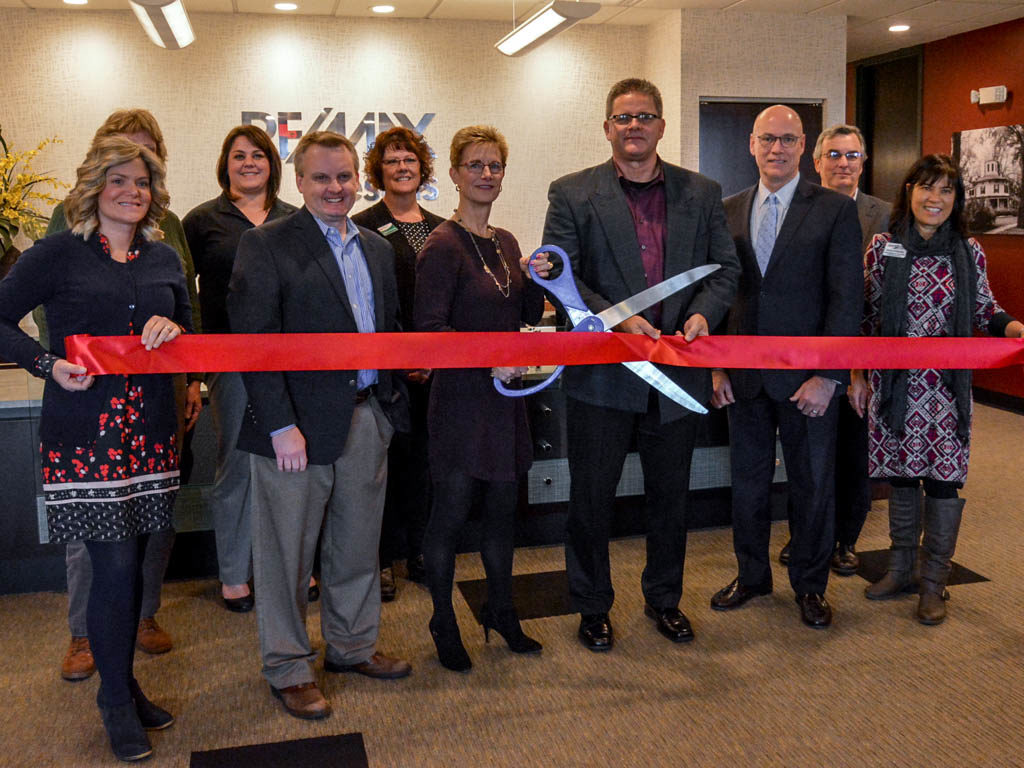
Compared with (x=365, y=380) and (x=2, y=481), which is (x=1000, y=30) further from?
(x=2, y=481)

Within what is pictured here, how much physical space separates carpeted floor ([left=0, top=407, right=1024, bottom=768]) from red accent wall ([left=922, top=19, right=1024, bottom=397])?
469 cm

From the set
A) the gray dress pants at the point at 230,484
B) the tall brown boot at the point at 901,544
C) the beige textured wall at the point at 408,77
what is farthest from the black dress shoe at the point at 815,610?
the beige textured wall at the point at 408,77

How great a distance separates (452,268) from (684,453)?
3.31 feet

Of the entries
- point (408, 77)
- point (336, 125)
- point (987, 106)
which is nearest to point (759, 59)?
point (987, 106)

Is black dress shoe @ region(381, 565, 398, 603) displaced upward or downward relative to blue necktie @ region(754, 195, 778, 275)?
downward

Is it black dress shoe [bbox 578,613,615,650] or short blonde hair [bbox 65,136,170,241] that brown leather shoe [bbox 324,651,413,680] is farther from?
short blonde hair [bbox 65,136,170,241]

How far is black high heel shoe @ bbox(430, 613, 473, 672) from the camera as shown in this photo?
3.00 meters

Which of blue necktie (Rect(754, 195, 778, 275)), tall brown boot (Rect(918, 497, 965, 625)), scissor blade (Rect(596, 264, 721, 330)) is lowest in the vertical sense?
tall brown boot (Rect(918, 497, 965, 625))

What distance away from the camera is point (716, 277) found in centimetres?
314

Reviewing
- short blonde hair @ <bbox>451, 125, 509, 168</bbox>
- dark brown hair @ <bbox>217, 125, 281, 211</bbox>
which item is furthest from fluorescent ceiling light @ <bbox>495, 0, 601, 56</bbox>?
short blonde hair @ <bbox>451, 125, 509, 168</bbox>

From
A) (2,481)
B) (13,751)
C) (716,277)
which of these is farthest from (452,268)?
(2,481)

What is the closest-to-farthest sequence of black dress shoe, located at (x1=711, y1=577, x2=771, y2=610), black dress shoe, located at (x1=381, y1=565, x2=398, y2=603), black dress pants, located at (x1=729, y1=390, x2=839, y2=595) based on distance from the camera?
black dress pants, located at (x1=729, y1=390, x2=839, y2=595) → black dress shoe, located at (x1=711, y1=577, x2=771, y2=610) → black dress shoe, located at (x1=381, y1=565, x2=398, y2=603)

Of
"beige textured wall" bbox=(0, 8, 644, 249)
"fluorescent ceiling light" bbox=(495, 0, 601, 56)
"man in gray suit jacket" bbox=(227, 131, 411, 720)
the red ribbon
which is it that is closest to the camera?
the red ribbon

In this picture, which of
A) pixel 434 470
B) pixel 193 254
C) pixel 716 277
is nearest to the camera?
pixel 434 470
